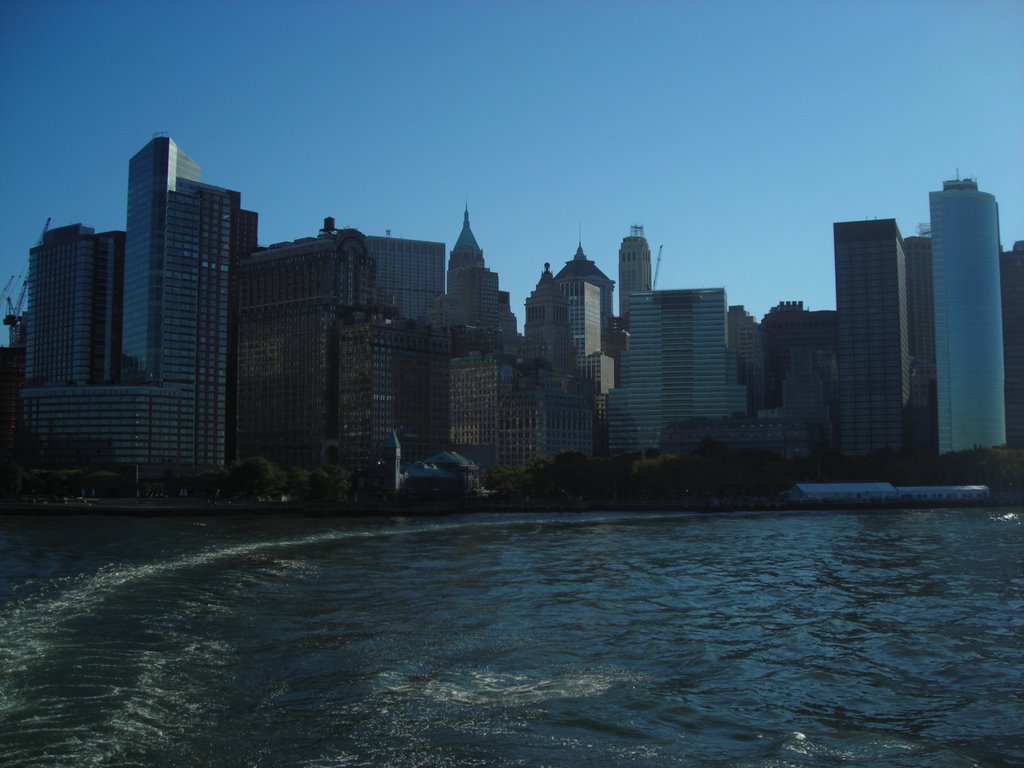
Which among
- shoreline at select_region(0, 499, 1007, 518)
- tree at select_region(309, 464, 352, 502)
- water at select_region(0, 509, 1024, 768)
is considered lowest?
shoreline at select_region(0, 499, 1007, 518)

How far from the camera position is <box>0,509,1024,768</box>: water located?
25.8m

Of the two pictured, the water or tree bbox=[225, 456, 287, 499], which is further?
tree bbox=[225, 456, 287, 499]

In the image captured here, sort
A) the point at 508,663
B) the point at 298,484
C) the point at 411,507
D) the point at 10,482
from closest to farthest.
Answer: the point at 508,663
the point at 411,507
the point at 10,482
the point at 298,484

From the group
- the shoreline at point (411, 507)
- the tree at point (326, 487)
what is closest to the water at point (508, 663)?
the shoreline at point (411, 507)

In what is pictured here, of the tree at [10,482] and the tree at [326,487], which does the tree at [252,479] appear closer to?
the tree at [326,487]

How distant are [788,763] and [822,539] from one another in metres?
79.5

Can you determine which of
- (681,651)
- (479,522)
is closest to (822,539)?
(479,522)

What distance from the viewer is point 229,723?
2733cm

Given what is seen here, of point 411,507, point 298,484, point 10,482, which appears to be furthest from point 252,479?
point 10,482

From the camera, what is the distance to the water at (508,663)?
84.6 ft

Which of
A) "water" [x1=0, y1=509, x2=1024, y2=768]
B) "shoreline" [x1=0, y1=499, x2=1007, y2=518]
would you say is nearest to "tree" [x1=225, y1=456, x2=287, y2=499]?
"shoreline" [x1=0, y1=499, x2=1007, y2=518]

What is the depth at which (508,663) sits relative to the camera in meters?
34.7

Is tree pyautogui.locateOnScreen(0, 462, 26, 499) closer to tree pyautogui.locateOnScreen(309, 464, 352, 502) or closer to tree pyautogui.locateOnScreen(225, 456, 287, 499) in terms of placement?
tree pyautogui.locateOnScreen(225, 456, 287, 499)

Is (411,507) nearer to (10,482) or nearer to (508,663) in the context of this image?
(10,482)
